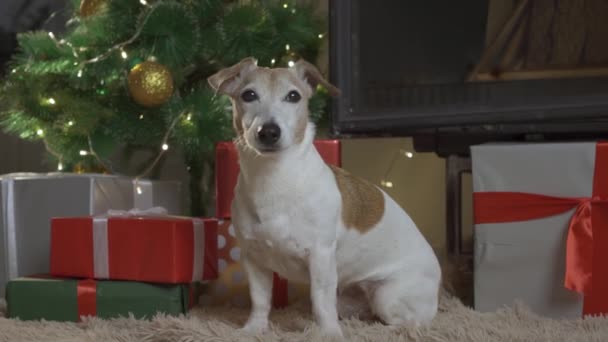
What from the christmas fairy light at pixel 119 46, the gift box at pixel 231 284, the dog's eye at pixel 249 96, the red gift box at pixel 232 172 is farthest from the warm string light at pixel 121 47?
the dog's eye at pixel 249 96

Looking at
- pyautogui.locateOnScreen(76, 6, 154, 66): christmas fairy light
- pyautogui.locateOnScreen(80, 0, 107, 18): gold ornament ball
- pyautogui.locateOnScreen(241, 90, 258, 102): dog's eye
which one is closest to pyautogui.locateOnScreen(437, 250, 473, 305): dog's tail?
pyautogui.locateOnScreen(241, 90, 258, 102): dog's eye

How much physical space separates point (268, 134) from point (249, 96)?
0.10 metres

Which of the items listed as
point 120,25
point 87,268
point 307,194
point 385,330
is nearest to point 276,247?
point 307,194

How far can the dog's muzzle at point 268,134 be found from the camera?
3.46 feet

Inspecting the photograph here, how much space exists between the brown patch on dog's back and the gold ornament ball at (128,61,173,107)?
0.59m

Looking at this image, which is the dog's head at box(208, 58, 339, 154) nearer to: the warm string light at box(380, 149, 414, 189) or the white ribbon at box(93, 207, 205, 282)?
the white ribbon at box(93, 207, 205, 282)

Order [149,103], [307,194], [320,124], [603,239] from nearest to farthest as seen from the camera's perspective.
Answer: [307,194] < [603,239] < [149,103] < [320,124]

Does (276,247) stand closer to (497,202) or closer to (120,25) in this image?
(497,202)

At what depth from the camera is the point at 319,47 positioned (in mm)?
1955

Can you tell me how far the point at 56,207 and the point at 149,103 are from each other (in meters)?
0.34

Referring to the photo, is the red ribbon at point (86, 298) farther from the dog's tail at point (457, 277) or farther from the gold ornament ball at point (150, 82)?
the dog's tail at point (457, 277)

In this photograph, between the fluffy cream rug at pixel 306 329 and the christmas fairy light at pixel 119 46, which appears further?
the christmas fairy light at pixel 119 46

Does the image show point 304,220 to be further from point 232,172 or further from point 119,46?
point 119,46

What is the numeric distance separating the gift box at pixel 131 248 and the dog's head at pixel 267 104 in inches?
10.9
